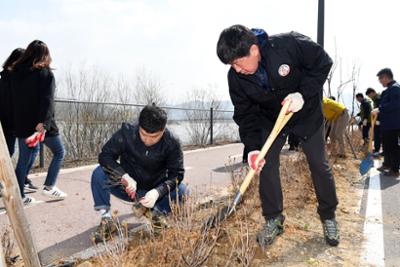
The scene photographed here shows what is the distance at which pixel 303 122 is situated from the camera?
10.7ft

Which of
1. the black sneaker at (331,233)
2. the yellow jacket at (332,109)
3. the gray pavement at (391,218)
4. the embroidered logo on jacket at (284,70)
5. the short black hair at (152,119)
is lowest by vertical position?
the gray pavement at (391,218)

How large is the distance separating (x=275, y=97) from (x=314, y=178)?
0.79 m

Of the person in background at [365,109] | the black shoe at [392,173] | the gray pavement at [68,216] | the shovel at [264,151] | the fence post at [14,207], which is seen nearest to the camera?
the fence post at [14,207]

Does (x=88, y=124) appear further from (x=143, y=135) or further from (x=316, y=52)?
(x=316, y=52)

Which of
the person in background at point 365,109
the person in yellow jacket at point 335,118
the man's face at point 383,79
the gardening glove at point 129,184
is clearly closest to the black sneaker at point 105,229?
the gardening glove at point 129,184

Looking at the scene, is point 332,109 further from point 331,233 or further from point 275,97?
point 275,97

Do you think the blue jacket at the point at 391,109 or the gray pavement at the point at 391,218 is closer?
the gray pavement at the point at 391,218

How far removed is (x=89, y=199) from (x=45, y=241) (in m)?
1.54

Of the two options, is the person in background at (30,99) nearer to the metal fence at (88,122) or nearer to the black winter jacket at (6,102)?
the black winter jacket at (6,102)

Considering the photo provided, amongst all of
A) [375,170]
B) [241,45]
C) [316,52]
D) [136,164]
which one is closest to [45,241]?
[136,164]

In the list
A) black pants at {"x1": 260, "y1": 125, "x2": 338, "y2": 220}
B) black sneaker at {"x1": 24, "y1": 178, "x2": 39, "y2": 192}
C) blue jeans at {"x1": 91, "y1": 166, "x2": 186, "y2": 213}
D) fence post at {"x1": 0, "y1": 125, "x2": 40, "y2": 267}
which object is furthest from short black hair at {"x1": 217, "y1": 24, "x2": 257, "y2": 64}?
black sneaker at {"x1": 24, "y1": 178, "x2": 39, "y2": 192}

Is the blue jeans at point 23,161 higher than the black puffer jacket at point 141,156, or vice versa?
the black puffer jacket at point 141,156

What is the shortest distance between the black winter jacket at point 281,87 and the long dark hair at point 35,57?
239 centimetres

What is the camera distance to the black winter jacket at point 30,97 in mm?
4547
